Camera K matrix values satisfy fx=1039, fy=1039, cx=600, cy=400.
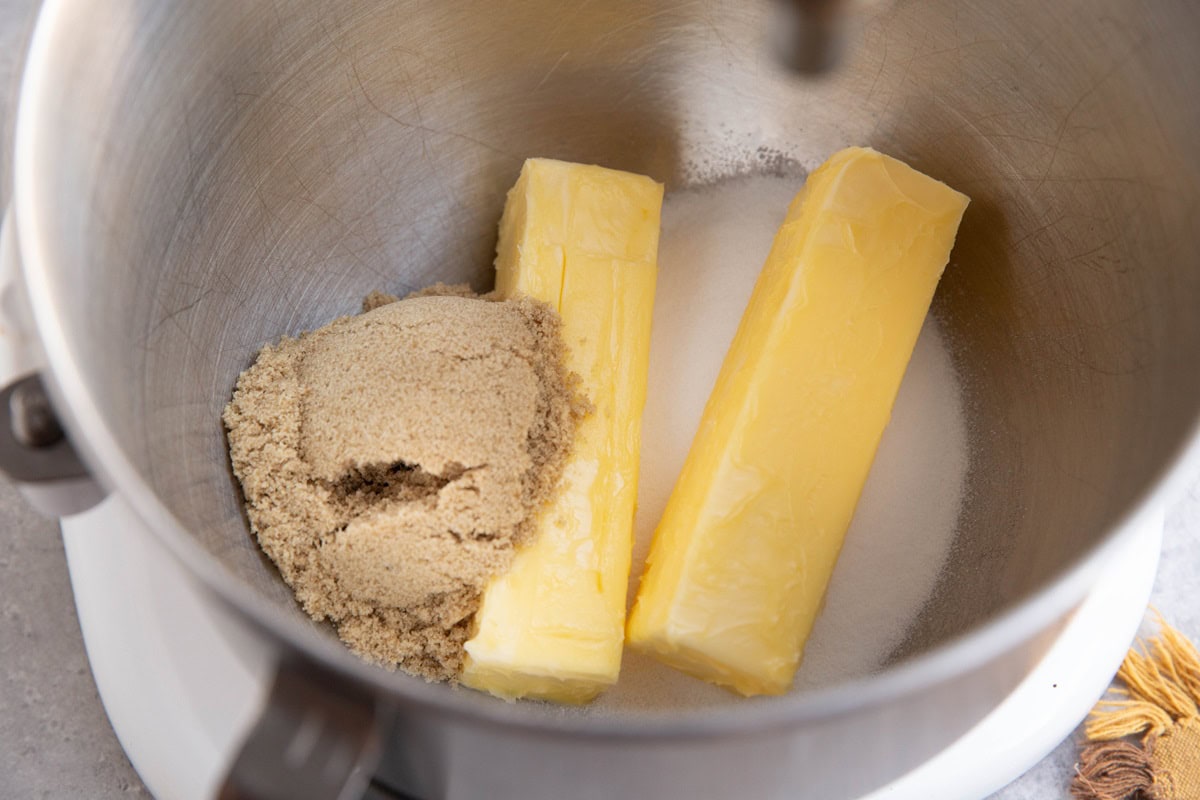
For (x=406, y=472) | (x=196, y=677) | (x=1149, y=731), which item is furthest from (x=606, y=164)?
(x=1149, y=731)

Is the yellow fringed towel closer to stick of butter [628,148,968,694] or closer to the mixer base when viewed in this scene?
the mixer base

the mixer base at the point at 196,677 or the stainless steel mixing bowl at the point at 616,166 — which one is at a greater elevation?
the stainless steel mixing bowl at the point at 616,166

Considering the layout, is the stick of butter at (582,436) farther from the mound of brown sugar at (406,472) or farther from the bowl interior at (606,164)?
the bowl interior at (606,164)

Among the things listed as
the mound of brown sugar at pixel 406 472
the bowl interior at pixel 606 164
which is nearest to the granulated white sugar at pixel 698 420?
the bowl interior at pixel 606 164

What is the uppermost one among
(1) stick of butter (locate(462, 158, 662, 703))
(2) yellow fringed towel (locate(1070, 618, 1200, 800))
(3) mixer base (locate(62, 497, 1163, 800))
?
(1) stick of butter (locate(462, 158, 662, 703))

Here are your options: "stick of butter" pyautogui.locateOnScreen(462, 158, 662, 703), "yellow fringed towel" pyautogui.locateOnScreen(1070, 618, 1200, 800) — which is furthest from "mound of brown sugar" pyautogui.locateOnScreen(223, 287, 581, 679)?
"yellow fringed towel" pyautogui.locateOnScreen(1070, 618, 1200, 800)

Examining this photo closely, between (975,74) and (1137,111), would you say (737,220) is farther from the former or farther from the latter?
(1137,111)

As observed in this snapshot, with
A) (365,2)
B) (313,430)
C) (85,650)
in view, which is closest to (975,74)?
(365,2)
